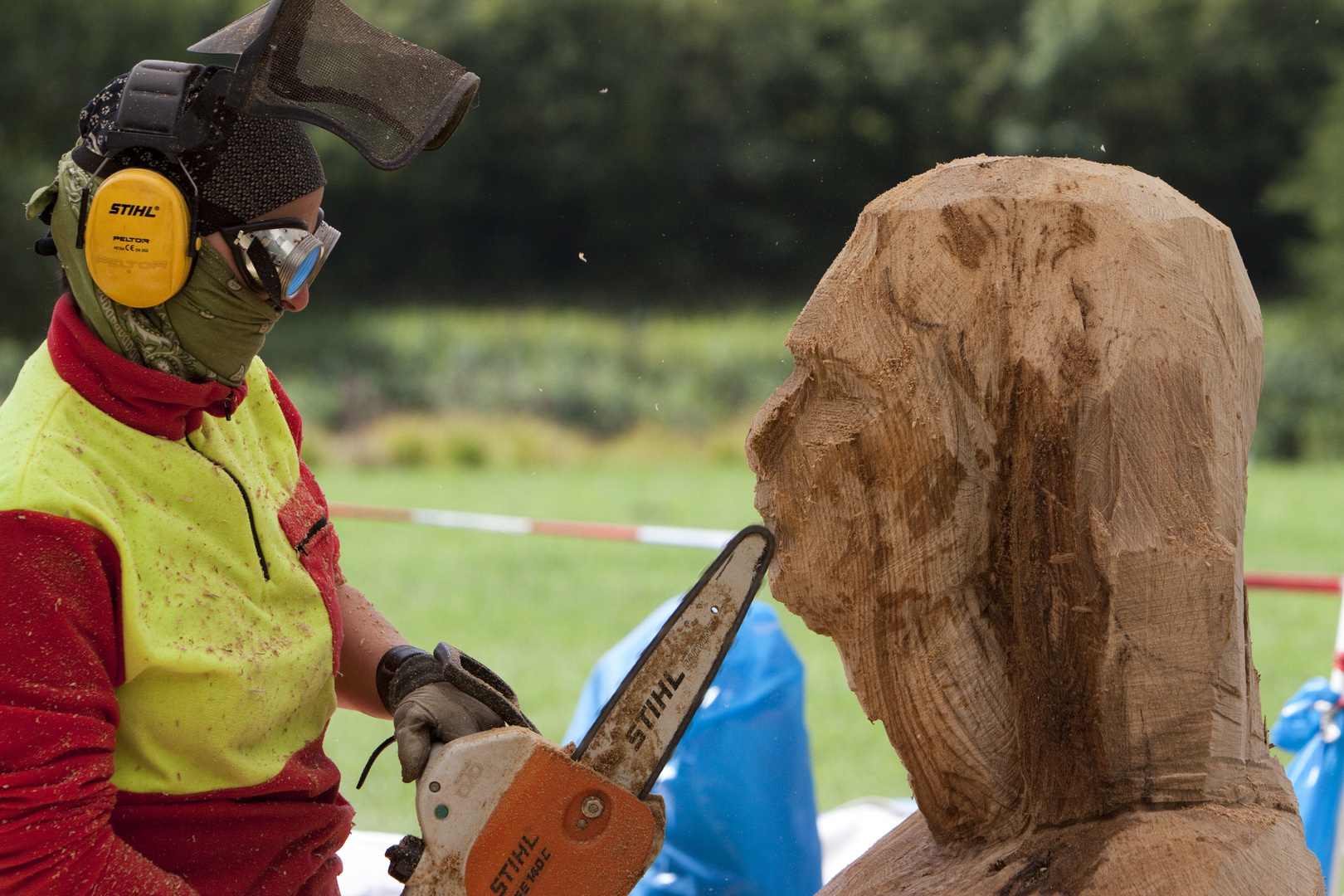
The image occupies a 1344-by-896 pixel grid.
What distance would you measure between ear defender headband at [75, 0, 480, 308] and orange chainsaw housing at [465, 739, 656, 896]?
0.71 meters

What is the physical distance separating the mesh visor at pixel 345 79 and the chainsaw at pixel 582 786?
2.25 feet

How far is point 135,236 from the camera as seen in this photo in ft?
4.41

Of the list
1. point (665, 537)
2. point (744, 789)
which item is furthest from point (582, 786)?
point (665, 537)

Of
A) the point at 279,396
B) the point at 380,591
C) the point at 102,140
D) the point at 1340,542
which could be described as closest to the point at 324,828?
the point at 279,396

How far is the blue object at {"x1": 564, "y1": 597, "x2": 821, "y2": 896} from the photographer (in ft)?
8.80

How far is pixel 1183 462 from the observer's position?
1386 mm

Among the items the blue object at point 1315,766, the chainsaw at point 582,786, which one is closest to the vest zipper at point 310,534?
the chainsaw at point 582,786

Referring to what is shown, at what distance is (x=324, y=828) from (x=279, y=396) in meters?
0.65

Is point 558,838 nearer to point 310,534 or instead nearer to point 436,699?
point 436,699

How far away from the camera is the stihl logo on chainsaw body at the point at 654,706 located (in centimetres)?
155

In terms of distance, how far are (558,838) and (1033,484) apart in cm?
76

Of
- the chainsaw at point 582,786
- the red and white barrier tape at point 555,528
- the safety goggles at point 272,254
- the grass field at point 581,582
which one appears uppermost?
the safety goggles at point 272,254

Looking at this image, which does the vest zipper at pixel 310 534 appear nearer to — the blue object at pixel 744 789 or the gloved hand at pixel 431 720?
the gloved hand at pixel 431 720

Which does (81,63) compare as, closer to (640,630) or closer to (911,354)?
(640,630)
